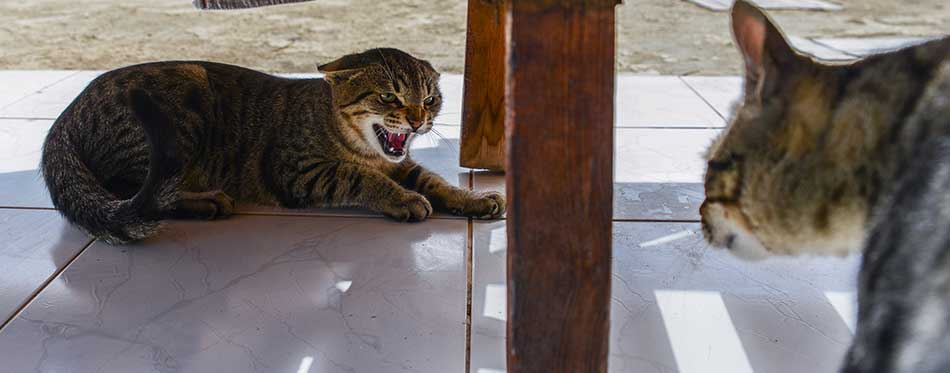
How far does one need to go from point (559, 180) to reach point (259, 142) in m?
1.48

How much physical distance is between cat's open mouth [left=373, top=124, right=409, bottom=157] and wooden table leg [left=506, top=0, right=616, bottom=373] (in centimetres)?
117

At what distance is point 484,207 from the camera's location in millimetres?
2125

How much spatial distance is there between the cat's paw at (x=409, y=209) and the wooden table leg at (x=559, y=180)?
3.36 feet

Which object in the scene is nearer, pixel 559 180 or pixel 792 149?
pixel 559 180

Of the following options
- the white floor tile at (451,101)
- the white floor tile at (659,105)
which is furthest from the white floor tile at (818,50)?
the white floor tile at (451,101)

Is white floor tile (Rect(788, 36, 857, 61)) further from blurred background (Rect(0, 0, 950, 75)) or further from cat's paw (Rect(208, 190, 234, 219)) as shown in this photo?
cat's paw (Rect(208, 190, 234, 219))

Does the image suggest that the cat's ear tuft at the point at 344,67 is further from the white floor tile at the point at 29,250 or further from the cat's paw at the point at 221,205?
the white floor tile at the point at 29,250

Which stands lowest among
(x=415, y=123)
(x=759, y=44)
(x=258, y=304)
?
(x=258, y=304)

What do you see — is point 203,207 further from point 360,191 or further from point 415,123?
point 415,123

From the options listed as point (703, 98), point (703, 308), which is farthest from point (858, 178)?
point (703, 98)

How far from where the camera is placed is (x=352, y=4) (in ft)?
17.7

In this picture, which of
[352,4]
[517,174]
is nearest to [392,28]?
[352,4]

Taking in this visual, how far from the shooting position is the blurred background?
398cm

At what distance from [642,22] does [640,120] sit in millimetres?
2143
